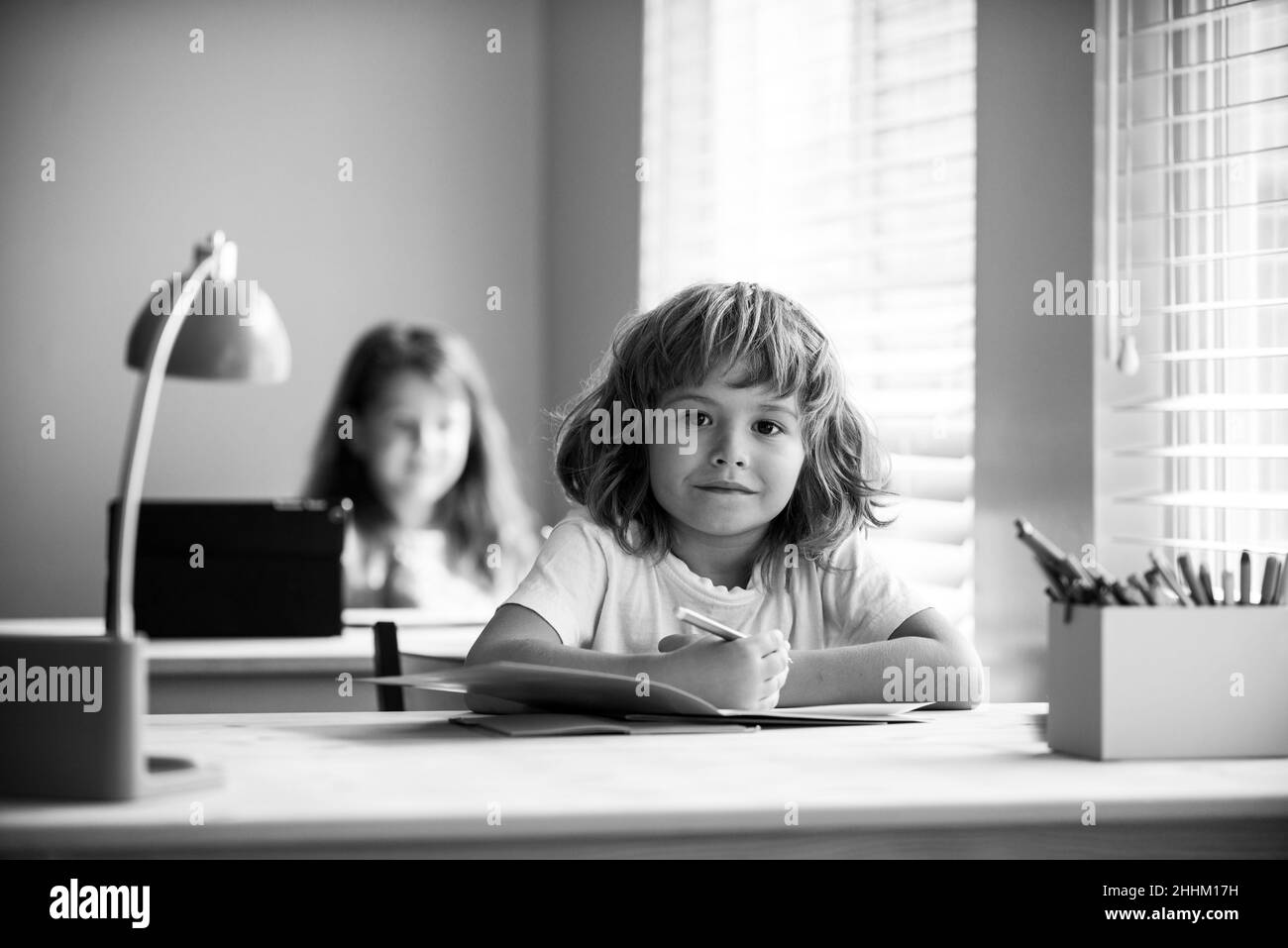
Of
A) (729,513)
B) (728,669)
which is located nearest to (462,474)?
(729,513)

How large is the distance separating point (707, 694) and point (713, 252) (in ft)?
7.47

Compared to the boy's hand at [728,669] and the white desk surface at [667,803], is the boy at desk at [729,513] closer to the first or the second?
the boy's hand at [728,669]

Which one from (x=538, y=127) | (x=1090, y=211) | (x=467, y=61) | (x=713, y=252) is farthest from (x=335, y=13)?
(x=1090, y=211)

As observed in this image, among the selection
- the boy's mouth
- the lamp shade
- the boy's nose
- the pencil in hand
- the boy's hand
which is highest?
the lamp shade

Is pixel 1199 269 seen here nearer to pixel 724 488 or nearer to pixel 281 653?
pixel 724 488

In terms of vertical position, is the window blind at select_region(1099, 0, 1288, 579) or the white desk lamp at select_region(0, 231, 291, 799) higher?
the window blind at select_region(1099, 0, 1288, 579)

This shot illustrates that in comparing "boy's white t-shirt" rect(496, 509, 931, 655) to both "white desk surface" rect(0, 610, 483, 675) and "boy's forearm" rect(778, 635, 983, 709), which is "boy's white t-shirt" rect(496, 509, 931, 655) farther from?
"white desk surface" rect(0, 610, 483, 675)

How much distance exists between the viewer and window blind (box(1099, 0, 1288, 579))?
1967 mm

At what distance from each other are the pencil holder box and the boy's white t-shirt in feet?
1.79

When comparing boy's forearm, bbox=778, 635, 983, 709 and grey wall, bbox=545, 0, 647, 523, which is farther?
grey wall, bbox=545, 0, 647, 523

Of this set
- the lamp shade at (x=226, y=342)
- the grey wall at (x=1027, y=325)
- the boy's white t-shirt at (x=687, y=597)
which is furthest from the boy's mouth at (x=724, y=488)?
the lamp shade at (x=226, y=342)

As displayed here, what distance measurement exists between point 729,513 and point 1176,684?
58cm

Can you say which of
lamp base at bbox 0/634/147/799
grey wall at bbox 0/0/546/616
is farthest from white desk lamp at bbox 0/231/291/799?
grey wall at bbox 0/0/546/616

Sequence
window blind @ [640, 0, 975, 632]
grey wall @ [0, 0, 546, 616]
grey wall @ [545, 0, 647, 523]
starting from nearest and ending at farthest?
window blind @ [640, 0, 975, 632] < grey wall @ [545, 0, 647, 523] < grey wall @ [0, 0, 546, 616]
